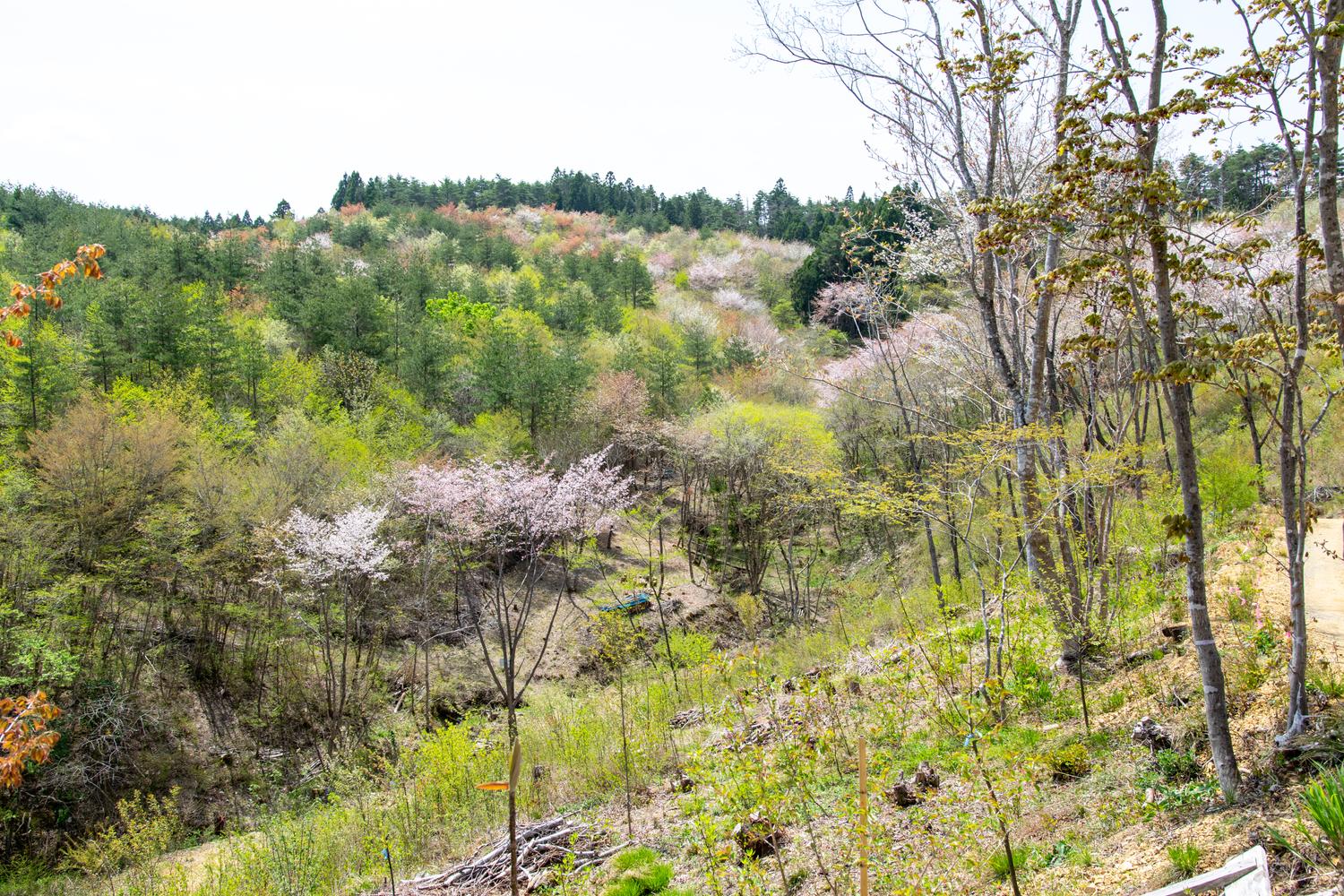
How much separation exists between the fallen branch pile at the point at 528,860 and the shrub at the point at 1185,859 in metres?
4.11

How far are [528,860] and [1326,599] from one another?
7.95m

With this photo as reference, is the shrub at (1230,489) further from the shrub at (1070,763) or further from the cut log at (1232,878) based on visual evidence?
the cut log at (1232,878)

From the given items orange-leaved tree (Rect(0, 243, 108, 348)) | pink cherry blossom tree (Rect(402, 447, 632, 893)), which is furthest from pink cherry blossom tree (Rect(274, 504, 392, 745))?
orange-leaved tree (Rect(0, 243, 108, 348))

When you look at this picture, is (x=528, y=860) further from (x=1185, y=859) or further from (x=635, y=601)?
(x=635, y=601)

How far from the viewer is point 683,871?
5684 mm

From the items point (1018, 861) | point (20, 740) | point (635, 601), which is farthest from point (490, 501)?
point (1018, 861)

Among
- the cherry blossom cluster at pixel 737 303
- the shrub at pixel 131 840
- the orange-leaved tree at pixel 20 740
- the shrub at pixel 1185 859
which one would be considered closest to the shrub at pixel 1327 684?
the shrub at pixel 1185 859

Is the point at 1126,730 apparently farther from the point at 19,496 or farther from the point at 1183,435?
the point at 19,496

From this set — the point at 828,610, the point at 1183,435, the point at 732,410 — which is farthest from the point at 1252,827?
the point at 732,410

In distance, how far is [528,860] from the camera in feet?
21.0

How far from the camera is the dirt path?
5.50 metres

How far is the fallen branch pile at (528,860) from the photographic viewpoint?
612 centimetres

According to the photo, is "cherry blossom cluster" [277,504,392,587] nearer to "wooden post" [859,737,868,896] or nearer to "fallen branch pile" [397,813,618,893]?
"fallen branch pile" [397,813,618,893]

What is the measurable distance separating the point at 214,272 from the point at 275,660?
2322 centimetres
